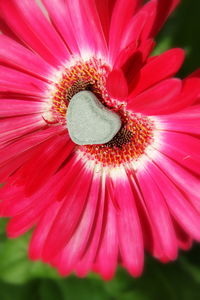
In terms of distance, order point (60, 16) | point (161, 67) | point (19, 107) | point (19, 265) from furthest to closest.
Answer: point (19, 265), point (19, 107), point (60, 16), point (161, 67)

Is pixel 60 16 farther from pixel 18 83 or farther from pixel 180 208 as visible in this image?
pixel 180 208

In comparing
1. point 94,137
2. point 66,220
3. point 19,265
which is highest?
point 94,137

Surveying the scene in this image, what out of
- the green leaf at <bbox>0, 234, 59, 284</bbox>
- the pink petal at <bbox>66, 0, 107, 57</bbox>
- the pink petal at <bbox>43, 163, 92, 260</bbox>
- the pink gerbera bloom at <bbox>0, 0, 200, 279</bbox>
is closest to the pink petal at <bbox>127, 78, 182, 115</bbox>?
the pink gerbera bloom at <bbox>0, 0, 200, 279</bbox>

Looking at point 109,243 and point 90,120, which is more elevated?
point 90,120

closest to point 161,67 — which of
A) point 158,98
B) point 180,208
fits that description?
point 158,98

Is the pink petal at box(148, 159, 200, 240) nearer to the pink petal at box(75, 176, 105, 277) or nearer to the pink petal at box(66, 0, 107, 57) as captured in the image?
the pink petal at box(75, 176, 105, 277)

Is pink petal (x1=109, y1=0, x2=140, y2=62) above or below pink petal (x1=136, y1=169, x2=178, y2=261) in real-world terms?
above

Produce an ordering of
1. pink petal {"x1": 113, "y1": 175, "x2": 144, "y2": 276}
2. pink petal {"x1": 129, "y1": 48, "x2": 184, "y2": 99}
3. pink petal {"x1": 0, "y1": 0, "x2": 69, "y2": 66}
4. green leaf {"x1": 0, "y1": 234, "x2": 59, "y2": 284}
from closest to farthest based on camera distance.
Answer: pink petal {"x1": 129, "y1": 48, "x2": 184, "y2": 99} → pink petal {"x1": 0, "y1": 0, "x2": 69, "y2": 66} → pink petal {"x1": 113, "y1": 175, "x2": 144, "y2": 276} → green leaf {"x1": 0, "y1": 234, "x2": 59, "y2": 284}

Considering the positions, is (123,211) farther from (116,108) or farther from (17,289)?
(17,289)

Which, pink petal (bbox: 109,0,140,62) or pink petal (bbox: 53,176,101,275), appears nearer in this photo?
pink petal (bbox: 109,0,140,62)
